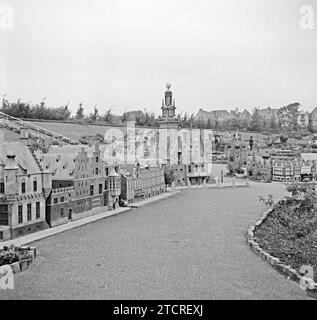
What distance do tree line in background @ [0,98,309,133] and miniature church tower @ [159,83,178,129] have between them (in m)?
14.0

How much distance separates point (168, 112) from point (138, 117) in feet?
79.4

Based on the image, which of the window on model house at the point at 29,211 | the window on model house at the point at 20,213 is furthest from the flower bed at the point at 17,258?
the window on model house at the point at 29,211

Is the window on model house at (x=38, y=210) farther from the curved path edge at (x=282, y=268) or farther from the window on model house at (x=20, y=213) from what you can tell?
the curved path edge at (x=282, y=268)

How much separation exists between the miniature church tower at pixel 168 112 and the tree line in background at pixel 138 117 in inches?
550

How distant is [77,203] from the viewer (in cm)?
2172

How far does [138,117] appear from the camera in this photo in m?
76.1

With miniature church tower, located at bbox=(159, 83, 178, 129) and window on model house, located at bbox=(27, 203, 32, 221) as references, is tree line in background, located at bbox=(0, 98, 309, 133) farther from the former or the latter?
window on model house, located at bbox=(27, 203, 32, 221)

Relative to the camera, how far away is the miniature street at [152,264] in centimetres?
1100

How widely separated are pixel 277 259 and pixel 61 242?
8071 mm

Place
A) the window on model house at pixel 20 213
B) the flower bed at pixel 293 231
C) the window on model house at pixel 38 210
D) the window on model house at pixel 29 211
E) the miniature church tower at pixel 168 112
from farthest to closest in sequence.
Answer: the miniature church tower at pixel 168 112, the window on model house at pixel 38 210, the window on model house at pixel 29 211, the window on model house at pixel 20 213, the flower bed at pixel 293 231

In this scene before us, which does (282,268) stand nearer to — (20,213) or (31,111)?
(20,213)

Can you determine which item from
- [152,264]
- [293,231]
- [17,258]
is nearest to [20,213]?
[17,258]
